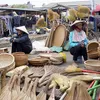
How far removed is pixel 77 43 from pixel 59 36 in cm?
267

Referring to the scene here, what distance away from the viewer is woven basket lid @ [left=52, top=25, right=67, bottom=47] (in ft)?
27.0

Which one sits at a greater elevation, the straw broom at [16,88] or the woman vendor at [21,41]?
the woman vendor at [21,41]

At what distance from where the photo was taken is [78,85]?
10.8ft

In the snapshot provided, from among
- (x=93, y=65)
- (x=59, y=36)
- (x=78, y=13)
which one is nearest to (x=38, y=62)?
(x=93, y=65)

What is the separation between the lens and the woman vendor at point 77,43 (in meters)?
5.60

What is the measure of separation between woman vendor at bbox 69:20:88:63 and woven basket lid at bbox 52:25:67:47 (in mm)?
2171

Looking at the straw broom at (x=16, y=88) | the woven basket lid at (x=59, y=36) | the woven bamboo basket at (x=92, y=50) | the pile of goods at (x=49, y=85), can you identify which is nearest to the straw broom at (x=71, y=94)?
the pile of goods at (x=49, y=85)

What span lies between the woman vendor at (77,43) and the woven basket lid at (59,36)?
2171mm

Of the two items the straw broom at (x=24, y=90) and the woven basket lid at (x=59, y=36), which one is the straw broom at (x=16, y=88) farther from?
the woven basket lid at (x=59, y=36)

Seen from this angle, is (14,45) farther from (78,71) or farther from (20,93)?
(20,93)

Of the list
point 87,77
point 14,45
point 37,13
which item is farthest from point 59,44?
point 37,13

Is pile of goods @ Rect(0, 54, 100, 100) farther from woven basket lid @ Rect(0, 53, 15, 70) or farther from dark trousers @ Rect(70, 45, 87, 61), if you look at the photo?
dark trousers @ Rect(70, 45, 87, 61)

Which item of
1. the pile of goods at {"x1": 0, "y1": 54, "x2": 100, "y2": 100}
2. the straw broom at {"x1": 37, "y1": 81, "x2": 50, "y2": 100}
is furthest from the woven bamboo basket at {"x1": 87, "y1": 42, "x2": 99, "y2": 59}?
the straw broom at {"x1": 37, "y1": 81, "x2": 50, "y2": 100}

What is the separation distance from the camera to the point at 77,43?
5.79 meters
